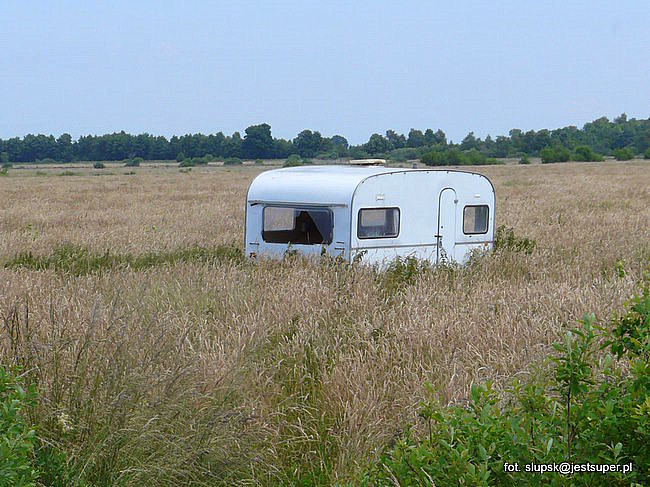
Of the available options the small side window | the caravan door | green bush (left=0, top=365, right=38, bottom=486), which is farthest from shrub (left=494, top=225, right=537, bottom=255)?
green bush (left=0, top=365, right=38, bottom=486)

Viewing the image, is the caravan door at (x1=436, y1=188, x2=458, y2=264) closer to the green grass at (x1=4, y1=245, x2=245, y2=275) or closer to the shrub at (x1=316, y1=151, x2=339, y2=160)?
the green grass at (x1=4, y1=245, x2=245, y2=275)

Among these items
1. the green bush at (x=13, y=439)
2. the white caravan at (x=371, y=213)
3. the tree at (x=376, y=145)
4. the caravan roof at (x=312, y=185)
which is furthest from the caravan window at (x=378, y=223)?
the tree at (x=376, y=145)

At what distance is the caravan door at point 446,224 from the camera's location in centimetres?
1212

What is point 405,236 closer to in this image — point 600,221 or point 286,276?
point 286,276

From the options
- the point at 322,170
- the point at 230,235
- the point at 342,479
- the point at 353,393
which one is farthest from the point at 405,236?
the point at 342,479

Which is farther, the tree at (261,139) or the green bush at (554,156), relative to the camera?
the tree at (261,139)

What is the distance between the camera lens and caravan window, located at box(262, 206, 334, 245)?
11617 millimetres

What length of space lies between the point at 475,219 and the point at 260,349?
276 inches

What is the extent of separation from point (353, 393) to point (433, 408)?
1.23 m

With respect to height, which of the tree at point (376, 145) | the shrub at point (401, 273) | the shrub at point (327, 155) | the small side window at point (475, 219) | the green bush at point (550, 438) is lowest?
the shrub at point (401, 273)

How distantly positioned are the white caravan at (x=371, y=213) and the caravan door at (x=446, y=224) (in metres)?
0.01

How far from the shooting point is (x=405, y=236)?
11727 mm

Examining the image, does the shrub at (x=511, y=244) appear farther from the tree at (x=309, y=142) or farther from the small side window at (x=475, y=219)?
the tree at (x=309, y=142)

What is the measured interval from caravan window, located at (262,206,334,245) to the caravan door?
69.4 inches
